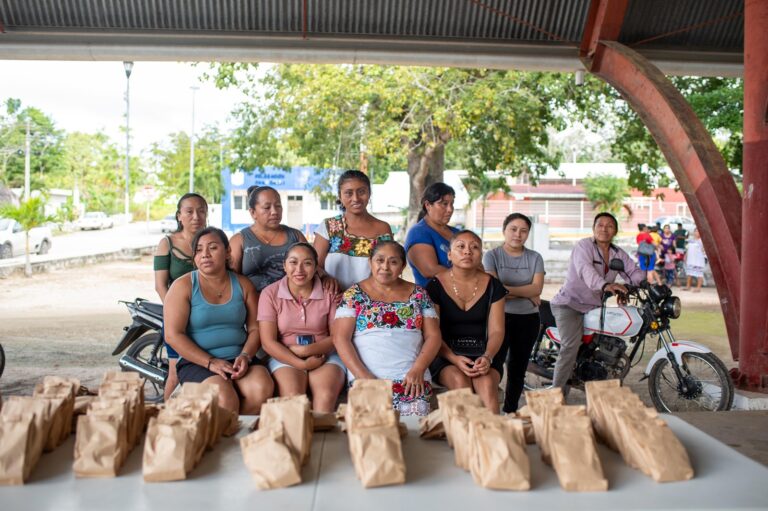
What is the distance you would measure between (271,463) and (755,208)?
490 centimetres

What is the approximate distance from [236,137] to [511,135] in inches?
260

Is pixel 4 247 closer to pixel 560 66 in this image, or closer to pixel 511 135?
pixel 511 135

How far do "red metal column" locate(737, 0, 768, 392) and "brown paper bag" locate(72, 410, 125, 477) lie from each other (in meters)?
5.05

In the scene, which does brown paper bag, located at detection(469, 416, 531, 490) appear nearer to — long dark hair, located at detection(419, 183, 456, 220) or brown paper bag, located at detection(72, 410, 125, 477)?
brown paper bag, located at detection(72, 410, 125, 477)

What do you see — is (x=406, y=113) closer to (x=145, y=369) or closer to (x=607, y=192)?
(x=145, y=369)

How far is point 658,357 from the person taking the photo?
6023 mm

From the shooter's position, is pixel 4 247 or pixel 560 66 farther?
pixel 4 247

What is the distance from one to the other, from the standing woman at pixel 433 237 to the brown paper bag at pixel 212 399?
2.56 metres

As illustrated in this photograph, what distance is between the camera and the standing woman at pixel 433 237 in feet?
16.1

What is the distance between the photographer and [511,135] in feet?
50.2

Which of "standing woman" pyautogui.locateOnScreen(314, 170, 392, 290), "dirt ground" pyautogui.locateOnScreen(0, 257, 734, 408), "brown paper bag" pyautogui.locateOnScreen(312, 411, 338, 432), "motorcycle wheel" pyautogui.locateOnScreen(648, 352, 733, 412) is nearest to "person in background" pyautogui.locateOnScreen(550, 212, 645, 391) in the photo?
"motorcycle wheel" pyautogui.locateOnScreen(648, 352, 733, 412)

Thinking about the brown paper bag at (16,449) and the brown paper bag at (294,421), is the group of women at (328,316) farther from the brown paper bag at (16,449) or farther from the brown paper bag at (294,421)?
the brown paper bag at (16,449)

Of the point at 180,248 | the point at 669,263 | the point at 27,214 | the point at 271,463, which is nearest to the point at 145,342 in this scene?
the point at 180,248

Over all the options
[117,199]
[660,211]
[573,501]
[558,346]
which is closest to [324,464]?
[573,501]
